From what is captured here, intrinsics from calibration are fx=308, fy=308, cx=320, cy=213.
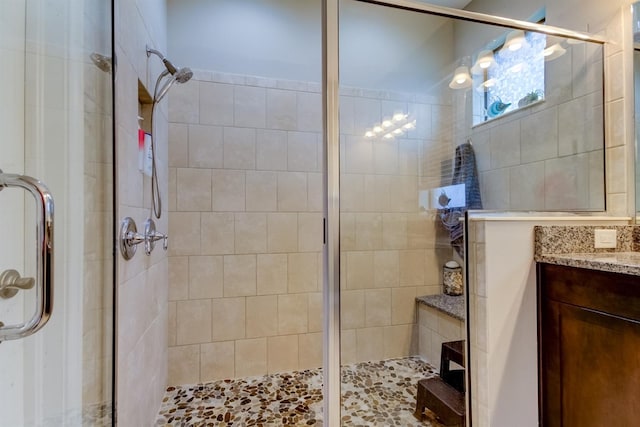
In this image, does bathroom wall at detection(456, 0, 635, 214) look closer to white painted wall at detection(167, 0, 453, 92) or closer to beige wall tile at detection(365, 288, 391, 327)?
white painted wall at detection(167, 0, 453, 92)

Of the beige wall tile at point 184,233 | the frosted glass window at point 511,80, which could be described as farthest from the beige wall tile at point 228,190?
the frosted glass window at point 511,80

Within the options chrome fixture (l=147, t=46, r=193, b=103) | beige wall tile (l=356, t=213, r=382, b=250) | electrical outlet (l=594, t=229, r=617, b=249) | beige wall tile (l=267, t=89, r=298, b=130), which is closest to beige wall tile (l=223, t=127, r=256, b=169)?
beige wall tile (l=267, t=89, r=298, b=130)

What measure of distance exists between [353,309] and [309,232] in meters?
0.72

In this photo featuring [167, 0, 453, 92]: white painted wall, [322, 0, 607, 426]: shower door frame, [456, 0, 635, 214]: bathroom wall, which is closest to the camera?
[322, 0, 607, 426]: shower door frame

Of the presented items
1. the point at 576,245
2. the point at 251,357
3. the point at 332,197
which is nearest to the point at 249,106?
the point at 332,197

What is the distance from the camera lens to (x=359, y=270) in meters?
1.81

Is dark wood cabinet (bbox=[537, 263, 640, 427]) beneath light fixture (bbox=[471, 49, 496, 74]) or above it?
beneath

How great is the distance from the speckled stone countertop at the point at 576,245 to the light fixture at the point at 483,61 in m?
1.17

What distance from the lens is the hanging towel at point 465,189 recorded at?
167cm

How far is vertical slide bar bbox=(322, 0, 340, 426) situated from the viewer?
1319mm

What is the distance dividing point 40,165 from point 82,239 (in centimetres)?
29

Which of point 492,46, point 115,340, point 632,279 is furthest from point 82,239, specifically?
point 492,46

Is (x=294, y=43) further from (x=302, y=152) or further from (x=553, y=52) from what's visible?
(x=553, y=52)

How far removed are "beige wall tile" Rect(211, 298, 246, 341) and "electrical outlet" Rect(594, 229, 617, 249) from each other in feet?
6.65
